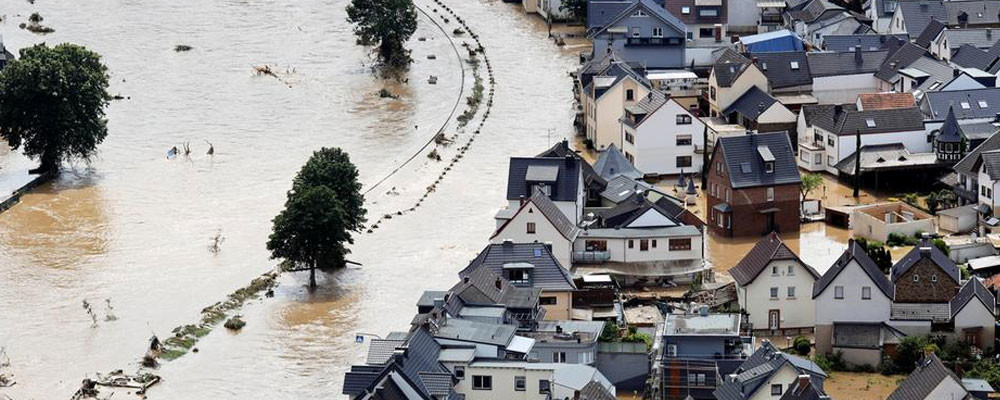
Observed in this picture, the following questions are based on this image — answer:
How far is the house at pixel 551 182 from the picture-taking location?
209 feet

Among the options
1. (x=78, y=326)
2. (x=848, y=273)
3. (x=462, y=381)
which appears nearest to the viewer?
(x=462, y=381)

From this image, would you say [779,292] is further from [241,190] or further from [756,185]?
[241,190]

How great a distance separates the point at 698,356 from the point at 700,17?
4101cm

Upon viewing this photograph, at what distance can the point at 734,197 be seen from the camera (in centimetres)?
6588

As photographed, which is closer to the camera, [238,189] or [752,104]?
[238,189]

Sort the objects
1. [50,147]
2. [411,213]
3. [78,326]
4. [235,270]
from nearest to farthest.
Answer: [78,326] → [235,270] → [411,213] → [50,147]

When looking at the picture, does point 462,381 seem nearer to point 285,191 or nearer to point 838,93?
point 285,191

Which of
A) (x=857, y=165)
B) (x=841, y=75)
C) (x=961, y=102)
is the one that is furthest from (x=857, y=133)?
(x=841, y=75)

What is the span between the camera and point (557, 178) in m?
64.1

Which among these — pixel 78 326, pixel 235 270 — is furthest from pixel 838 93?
pixel 78 326

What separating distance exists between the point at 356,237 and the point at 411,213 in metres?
3.33

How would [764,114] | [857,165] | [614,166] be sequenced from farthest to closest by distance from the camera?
[764,114] → [857,165] → [614,166]

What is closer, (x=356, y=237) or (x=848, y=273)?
(x=848, y=273)

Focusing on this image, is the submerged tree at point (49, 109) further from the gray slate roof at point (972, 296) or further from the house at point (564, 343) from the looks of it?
the gray slate roof at point (972, 296)
